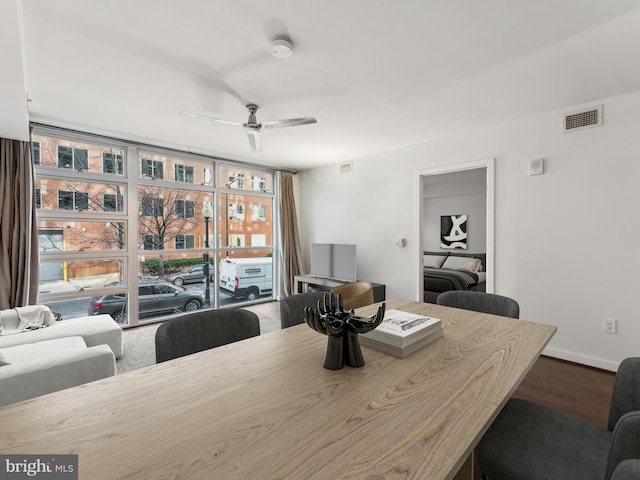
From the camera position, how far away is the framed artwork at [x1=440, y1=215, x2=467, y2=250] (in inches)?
244

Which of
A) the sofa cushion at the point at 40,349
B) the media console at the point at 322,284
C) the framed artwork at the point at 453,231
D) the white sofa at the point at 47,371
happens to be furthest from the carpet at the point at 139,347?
the framed artwork at the point at 453,231

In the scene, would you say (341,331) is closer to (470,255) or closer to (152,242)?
(152,242)

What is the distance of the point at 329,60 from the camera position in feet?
7.00

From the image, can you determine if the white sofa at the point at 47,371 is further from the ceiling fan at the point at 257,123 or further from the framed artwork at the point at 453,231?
the framed artwork at the point at 453,231

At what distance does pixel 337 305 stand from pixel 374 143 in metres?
3.36

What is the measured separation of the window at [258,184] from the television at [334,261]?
1405 mm

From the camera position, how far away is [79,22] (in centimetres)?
177

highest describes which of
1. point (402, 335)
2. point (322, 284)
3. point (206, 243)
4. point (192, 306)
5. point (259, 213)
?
point (259, 213)

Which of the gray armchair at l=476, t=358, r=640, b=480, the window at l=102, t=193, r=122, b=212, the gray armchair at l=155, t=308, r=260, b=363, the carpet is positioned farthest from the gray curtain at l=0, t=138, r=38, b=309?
the gray armchair at l=476, t=358, r=640, b=480

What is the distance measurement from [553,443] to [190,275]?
14.8 ft

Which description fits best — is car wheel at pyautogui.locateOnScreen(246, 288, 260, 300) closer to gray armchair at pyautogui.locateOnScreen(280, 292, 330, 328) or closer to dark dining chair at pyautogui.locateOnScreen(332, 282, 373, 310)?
dark dining chair at pyautogui.locateOnScreen(332, 282, 373, 310)

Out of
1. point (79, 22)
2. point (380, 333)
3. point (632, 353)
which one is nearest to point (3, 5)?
point (79, 22)

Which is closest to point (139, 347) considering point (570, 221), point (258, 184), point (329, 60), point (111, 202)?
point (111, 202)

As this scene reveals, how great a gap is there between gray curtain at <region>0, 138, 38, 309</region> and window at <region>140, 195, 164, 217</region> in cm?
113
